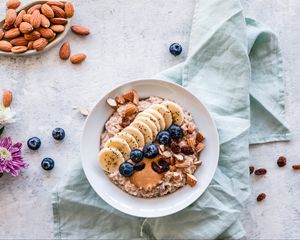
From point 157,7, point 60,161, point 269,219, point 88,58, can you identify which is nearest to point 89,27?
Result: point 88,58

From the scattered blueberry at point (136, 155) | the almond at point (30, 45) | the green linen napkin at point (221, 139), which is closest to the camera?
the scattered blueberry at point (136, 155)

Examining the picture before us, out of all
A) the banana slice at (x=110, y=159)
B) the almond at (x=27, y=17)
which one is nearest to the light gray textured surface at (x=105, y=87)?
the almond at (x=27, y=17)

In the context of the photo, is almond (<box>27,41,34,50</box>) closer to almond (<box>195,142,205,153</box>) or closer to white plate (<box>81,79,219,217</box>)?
white plate (<box>81,79,219,217</box>)

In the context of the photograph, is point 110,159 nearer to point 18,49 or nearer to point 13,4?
point 18,49

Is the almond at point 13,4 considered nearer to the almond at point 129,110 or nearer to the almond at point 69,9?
the almond at point 69,9

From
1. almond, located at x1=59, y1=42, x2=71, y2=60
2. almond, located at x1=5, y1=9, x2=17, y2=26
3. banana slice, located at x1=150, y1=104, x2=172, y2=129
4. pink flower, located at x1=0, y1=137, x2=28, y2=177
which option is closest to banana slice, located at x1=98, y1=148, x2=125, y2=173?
banana slice, located at x1=150, y1=104, x2=172, y2=129

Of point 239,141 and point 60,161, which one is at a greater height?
point 239,141

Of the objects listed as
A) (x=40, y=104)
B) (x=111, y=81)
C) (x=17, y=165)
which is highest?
(x=111, y=81)

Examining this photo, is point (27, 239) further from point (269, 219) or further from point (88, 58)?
point (269, 219)
